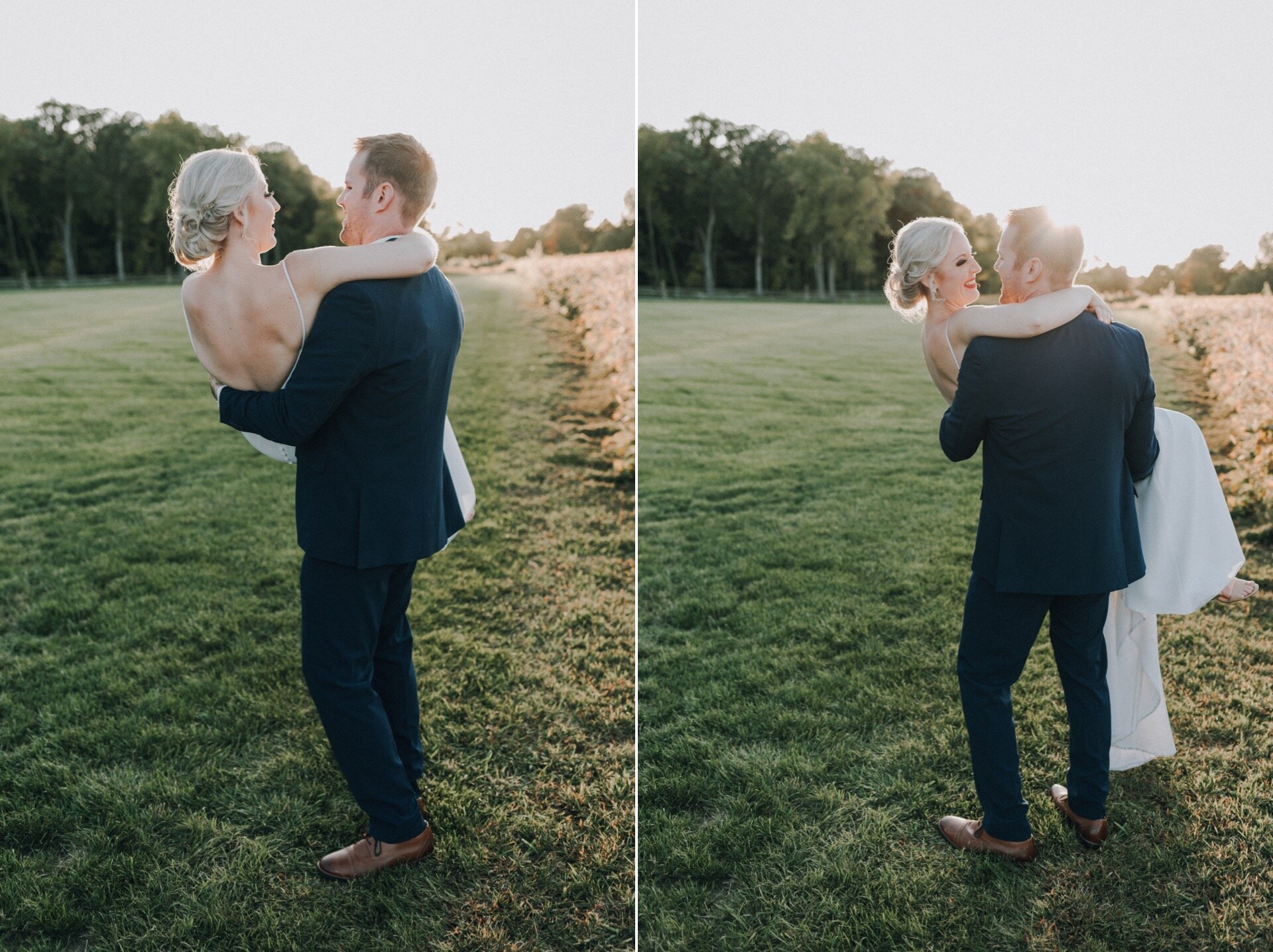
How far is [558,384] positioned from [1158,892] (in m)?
9.44

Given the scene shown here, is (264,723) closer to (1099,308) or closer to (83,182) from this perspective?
(1099,308)

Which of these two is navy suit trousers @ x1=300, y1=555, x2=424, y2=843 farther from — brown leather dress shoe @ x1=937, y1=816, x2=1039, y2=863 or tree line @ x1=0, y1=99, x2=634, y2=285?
tree line @ x1=0, y1=99, x2=634, y2=285

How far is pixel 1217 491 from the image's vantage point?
2.91 meters

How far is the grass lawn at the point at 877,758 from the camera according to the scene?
106 inches

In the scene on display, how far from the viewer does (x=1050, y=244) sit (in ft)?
7.98

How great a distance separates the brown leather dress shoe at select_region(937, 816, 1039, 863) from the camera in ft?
9.47

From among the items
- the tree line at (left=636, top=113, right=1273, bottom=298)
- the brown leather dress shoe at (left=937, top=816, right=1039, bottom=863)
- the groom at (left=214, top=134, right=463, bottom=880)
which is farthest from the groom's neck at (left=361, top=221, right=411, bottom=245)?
the tree line at (left=636, top=113, right=1273, bottom=298)

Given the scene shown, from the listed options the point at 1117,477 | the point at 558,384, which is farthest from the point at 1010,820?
the point at 558,384

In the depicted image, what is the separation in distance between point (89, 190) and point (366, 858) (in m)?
24.7

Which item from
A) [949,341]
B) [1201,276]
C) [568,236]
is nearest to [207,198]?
[949,341]

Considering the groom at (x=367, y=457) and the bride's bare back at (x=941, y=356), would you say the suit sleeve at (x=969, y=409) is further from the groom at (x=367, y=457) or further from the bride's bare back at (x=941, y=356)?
the groom at (x=367, y=457)

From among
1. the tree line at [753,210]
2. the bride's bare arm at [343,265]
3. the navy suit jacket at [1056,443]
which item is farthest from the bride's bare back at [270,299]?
the tree line at [753,210]

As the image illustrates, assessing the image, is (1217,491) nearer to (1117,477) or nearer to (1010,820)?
(1117,477)

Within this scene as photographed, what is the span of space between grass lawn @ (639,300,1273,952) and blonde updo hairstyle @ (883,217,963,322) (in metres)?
1.76
